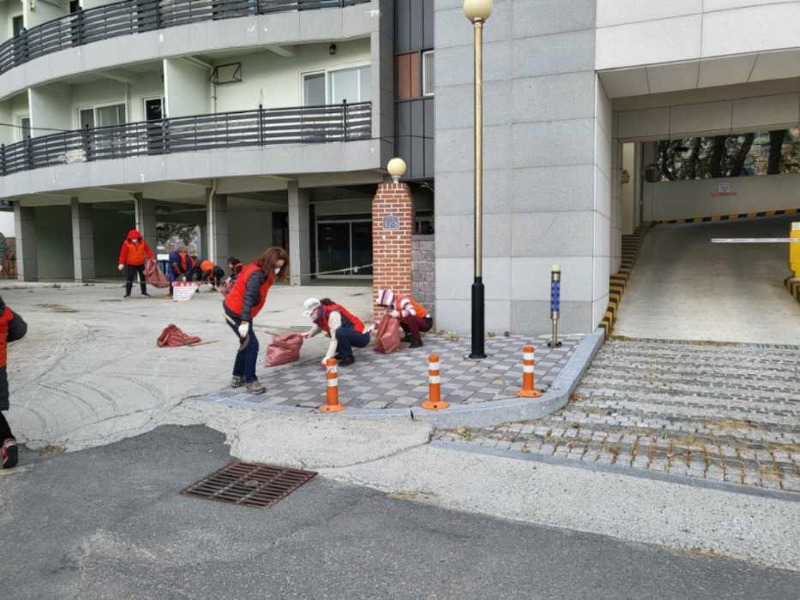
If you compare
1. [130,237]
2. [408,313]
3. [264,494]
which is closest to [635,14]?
[408,313]

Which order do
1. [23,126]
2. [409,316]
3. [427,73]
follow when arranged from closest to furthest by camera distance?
[409,316]
[427,73]
[23,126]

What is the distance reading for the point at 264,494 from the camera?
4082 mm

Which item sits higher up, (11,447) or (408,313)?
(408,313)

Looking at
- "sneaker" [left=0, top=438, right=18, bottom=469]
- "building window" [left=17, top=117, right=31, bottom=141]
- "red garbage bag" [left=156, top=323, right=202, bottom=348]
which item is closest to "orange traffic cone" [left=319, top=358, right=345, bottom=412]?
"sneaker" [left=0, top=438, right=18, bottom=469]

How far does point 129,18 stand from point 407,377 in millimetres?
16797

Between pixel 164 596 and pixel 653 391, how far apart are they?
5.36 meters

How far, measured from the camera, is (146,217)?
69.8ft

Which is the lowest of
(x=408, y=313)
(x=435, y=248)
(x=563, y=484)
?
(x=563, y=484)

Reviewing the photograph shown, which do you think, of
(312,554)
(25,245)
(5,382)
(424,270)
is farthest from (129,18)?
(312,554)

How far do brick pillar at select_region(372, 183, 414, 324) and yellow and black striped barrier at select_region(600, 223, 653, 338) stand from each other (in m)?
3.44

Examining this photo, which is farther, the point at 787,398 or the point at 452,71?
the point at 452,71

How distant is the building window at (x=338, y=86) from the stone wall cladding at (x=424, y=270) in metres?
7.63

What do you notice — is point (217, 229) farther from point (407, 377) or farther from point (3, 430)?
point (3, 430)

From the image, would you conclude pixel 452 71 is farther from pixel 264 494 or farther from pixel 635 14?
pixel 264 494
